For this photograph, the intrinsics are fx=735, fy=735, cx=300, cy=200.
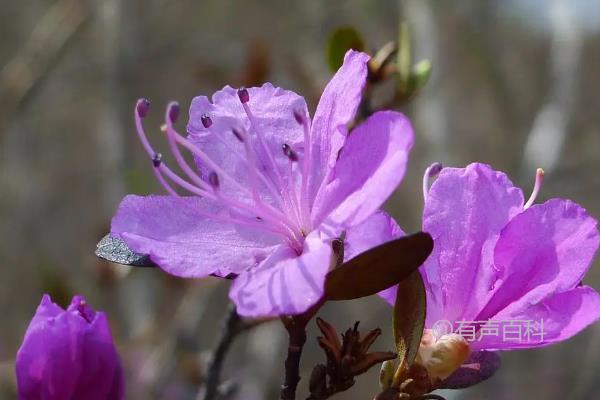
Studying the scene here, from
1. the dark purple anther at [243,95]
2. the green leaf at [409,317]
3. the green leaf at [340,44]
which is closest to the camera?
the green leaf at [409,317]

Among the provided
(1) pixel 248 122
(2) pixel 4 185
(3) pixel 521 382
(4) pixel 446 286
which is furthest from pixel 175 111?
(2) pixel 4 185

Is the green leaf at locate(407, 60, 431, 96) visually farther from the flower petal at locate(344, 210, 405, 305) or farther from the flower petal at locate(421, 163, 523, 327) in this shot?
the flower petal at locate(344, 210, 405, 305)

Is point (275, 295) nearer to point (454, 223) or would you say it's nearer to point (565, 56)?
point (454, 223)

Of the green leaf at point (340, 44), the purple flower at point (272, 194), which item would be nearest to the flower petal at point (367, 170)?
the purple flower at point (272, 194)

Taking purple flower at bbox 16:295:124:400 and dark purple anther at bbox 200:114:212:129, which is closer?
purple flower at bbox 16:295:124:400

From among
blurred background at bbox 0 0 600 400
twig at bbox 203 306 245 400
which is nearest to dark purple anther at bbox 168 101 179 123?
twig at bbox 203 306 245 400

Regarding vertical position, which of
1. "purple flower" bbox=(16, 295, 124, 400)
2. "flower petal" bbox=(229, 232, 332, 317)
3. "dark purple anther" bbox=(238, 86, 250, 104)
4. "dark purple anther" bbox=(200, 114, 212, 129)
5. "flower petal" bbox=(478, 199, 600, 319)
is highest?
"dark purple anther" bbox=(238, 86, 250, 104)

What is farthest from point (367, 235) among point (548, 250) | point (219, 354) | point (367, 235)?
point (219, 354)

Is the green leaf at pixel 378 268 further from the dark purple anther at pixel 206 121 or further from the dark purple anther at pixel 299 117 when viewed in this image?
the dark purple anther at pixel 206 121
